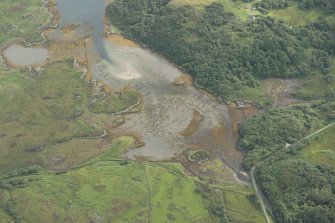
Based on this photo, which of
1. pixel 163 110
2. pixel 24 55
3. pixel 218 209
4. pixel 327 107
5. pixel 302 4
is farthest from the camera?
pixel 302 4

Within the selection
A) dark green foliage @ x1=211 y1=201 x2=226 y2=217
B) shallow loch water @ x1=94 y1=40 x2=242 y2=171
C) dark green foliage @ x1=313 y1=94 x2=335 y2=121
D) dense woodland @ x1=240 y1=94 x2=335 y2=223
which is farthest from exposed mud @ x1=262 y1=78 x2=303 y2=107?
dark green foliage @ x1=211 y1=201 x2=226 y2=217

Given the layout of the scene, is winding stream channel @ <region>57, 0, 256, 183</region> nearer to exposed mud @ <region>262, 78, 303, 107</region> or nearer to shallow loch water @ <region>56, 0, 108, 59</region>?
shallow loch water @ <region>56, 0, 108, 59</region>

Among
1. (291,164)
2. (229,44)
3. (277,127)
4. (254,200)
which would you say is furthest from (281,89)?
(254,200)

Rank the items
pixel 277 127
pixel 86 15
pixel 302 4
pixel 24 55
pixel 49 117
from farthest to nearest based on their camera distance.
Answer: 1. pixel 86 15
2. pixel 302 4
3. pixel 24 55
4. pixel 49 117
5. pixel 277 127

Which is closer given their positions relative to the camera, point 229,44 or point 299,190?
point 299,190

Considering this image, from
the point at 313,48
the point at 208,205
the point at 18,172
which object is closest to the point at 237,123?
the point at 208,205

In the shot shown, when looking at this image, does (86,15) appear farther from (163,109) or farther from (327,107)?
(327,107)

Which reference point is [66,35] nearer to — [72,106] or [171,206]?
[72,106]
